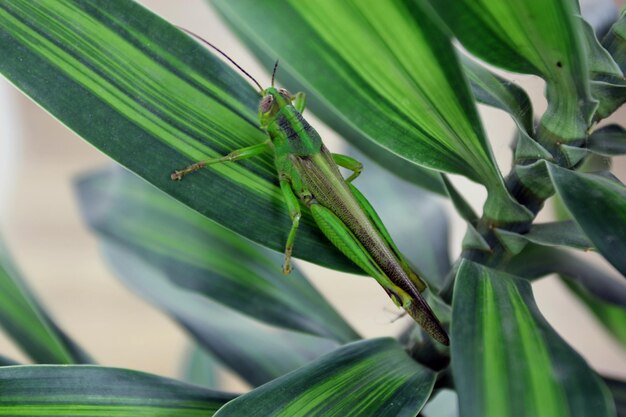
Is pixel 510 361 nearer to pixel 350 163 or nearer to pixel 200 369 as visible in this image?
pixel 350 163

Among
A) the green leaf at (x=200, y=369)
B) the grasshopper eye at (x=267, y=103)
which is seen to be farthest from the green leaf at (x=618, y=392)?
the green leaf at (x=200, y=369)

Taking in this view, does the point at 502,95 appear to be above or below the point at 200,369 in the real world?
below

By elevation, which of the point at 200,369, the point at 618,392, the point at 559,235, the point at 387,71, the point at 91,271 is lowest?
the point at 618,392

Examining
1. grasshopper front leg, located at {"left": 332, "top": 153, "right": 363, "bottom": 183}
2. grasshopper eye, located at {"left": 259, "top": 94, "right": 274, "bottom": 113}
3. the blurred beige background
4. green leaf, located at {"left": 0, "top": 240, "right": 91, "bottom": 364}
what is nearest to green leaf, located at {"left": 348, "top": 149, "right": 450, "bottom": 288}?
grasshopper front leg, located at {"left": 332, "top": 153, "right": 363, "bottom": 183}

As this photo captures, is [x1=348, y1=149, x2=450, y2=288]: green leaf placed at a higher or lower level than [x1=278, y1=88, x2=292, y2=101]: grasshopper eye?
lower

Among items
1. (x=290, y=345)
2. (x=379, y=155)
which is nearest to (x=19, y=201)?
(x=290, y=345)

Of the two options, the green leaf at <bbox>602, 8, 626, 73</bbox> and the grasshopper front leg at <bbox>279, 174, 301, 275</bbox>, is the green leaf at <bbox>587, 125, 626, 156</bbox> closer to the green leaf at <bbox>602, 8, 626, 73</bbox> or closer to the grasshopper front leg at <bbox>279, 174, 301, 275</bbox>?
the green leaf at <bbox>602, 8, 626, 73</bbox>

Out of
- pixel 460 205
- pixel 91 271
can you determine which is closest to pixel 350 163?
pixel 460 205
